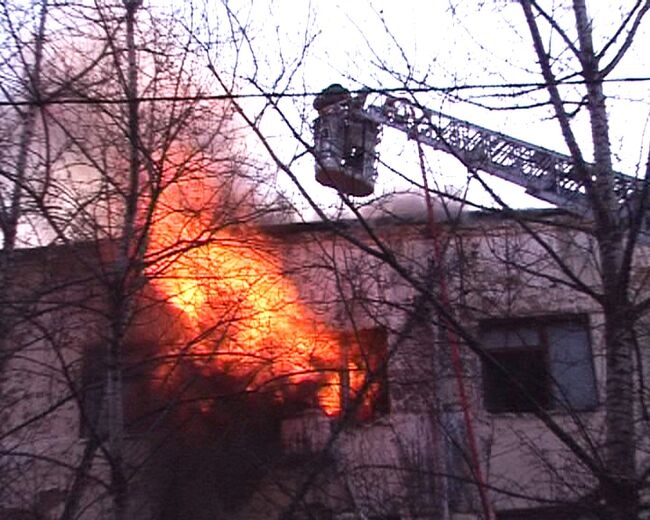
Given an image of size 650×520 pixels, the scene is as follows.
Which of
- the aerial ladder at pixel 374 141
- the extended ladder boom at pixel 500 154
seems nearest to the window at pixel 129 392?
the aerial ladder at pixel 374 141

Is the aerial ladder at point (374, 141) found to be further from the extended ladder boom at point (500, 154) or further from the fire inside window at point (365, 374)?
the fire inside window at point (365, 374)

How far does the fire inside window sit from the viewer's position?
A: 33.3ft

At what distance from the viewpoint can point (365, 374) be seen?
1070 centimetres

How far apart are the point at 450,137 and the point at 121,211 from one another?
3194 millimetres

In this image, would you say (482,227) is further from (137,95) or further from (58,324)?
(58,324)

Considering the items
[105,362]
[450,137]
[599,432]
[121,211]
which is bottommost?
[599,432]

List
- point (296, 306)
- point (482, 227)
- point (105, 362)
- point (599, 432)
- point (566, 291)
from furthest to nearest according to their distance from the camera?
point (566, 291) → point (296, 306) → point (482, 227) → point (105, 362) → point (599, 432)

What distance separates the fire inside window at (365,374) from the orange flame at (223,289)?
212 mm

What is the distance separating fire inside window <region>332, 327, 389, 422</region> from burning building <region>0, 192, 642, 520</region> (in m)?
0.03

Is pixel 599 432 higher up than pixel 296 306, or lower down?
lower down

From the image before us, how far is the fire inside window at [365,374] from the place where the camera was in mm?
10156

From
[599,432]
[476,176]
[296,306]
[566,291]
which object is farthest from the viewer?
[566,291]

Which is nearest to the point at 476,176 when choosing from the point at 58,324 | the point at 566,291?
the point at 58,324

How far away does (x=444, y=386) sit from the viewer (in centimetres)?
1149
